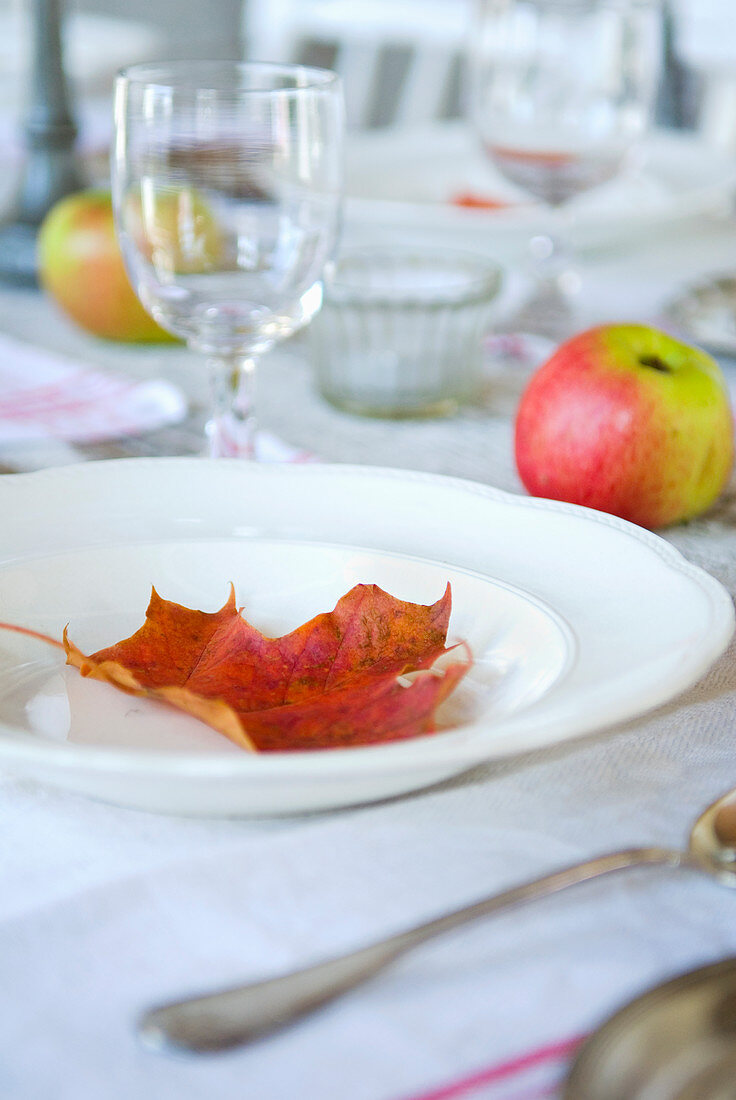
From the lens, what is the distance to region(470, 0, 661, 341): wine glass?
93 centimetres

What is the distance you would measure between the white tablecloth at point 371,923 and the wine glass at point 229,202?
0.92 ft

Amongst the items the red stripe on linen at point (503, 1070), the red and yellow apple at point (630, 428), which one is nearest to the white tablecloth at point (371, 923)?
the red stripe on linen at point (503, 1070)

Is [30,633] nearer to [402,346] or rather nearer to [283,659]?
[283,659]

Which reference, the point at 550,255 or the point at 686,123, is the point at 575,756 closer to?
the point at 550,255

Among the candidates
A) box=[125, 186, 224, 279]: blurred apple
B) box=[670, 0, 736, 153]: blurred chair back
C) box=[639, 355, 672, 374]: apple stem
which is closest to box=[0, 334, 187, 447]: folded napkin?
box=[125, 186, 224, 279]: blurred apple

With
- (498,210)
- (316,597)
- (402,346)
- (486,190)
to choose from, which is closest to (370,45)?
(486,190)

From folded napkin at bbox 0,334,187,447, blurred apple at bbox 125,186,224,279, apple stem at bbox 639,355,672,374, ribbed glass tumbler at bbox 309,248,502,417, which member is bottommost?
folded napkin at bbox 0,334,187,447

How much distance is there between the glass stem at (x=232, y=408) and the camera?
1.94 ft

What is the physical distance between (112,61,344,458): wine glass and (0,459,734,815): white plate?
107 mm

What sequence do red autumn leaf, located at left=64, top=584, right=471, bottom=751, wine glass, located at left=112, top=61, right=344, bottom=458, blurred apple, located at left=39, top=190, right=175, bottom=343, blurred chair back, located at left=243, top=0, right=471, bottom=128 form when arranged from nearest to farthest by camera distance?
red autumn leaf, located at left=64, top=584, right=471, bottom=751 < wine glass, located at left=112, top=61, right=344, bottom=458 < blurred apple, located at left=39, top=190, right=175, bottom=343 < blurred chair back, located at left=243, top=0, right=471, bottom=128

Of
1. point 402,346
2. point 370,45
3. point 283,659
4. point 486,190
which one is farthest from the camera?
point 370,45

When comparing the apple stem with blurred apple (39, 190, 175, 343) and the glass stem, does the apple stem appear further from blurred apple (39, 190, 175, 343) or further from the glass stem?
blurred apple (39, 190, 175, 343)

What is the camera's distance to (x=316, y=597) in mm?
432

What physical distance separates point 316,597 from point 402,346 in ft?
1.00
